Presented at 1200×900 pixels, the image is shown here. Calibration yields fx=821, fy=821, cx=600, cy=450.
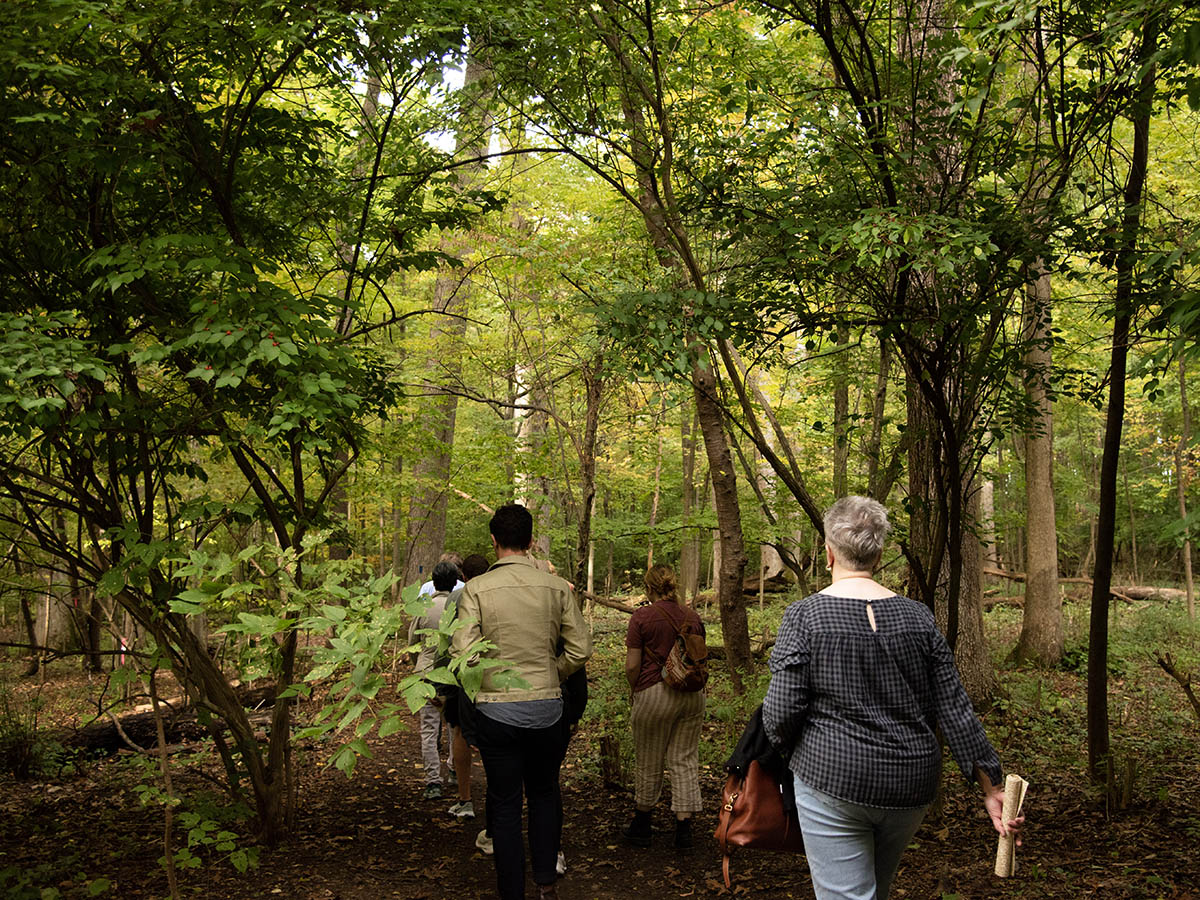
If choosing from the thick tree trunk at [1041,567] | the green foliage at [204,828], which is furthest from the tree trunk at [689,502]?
the green foliage at [204,828]

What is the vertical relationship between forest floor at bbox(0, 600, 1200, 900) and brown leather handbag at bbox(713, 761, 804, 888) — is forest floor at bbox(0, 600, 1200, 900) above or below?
below

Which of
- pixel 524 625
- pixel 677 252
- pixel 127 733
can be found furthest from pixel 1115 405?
pixel 127 733

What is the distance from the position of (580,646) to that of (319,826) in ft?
8.77

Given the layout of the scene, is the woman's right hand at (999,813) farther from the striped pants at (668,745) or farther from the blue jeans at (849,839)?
the striped pants at (668,745)

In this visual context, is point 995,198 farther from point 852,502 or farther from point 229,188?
point 229,188

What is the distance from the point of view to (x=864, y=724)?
2.63 m

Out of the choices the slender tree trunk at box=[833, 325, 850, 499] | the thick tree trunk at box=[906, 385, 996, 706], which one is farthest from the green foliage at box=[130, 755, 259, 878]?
the slender tree trunk at box=[833, 325, 850, 499]

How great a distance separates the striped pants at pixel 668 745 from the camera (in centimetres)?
539

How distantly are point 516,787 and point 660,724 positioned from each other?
163cm

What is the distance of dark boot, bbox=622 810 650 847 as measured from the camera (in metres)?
5.46

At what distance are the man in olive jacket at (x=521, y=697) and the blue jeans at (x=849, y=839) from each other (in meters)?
1.58

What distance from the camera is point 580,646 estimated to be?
4.22 meters

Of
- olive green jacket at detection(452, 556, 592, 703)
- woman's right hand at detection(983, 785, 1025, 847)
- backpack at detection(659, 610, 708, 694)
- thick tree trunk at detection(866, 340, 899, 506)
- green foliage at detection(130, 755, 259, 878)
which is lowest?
green foliage at detection(130, 755, 259, 878)

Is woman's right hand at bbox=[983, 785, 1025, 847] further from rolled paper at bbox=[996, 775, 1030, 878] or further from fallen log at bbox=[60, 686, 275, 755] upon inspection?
fallen log at bbox=[60, 686, 275, 755]
